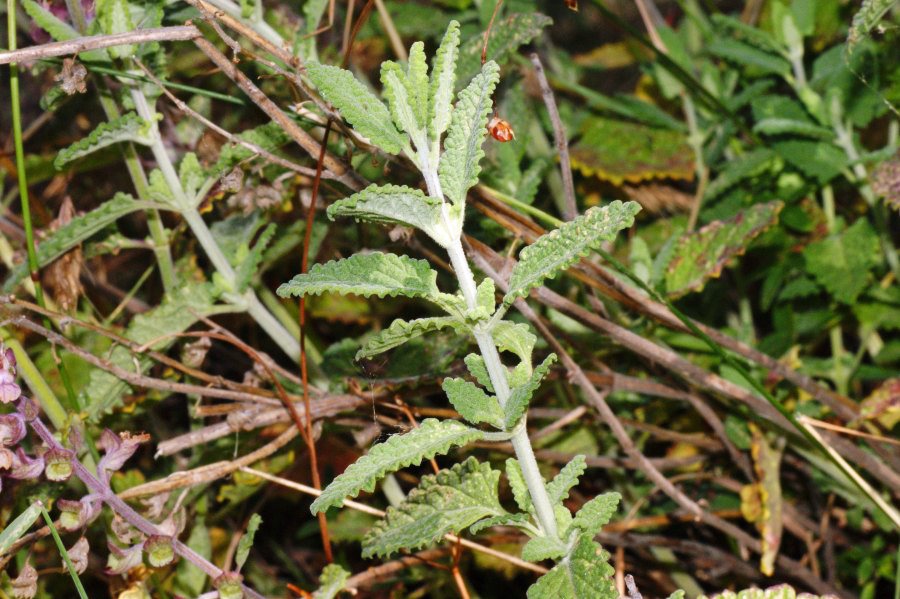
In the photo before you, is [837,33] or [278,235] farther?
[837,33]

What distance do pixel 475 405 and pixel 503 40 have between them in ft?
2.31

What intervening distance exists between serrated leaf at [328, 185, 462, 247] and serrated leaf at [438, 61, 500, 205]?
1.2 inches

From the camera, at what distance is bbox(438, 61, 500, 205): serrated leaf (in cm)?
92

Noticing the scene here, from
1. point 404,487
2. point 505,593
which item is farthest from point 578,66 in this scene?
point 505,593

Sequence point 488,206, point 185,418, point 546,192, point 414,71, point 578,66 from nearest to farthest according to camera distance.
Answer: point 414,71, point 488,206, point 185,418, point 546,192, point 578,66

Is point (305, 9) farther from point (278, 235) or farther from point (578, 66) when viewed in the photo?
point (578, 66)

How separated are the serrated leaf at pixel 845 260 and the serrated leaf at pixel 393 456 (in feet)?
2.90

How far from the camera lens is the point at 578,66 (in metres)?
2.14

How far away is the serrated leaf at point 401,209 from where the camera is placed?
2.97 feet

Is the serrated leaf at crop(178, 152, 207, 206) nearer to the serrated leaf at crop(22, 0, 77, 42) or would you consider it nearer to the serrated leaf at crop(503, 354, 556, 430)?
the serrated leaf at crop(22, 0, 77, 42)

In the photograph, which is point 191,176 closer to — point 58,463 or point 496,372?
point 58,463

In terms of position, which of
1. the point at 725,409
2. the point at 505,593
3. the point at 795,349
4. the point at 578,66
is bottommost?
the point at 505,593

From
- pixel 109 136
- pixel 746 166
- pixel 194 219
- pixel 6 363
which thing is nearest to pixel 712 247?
pixel 746 166

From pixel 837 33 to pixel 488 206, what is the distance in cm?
99
